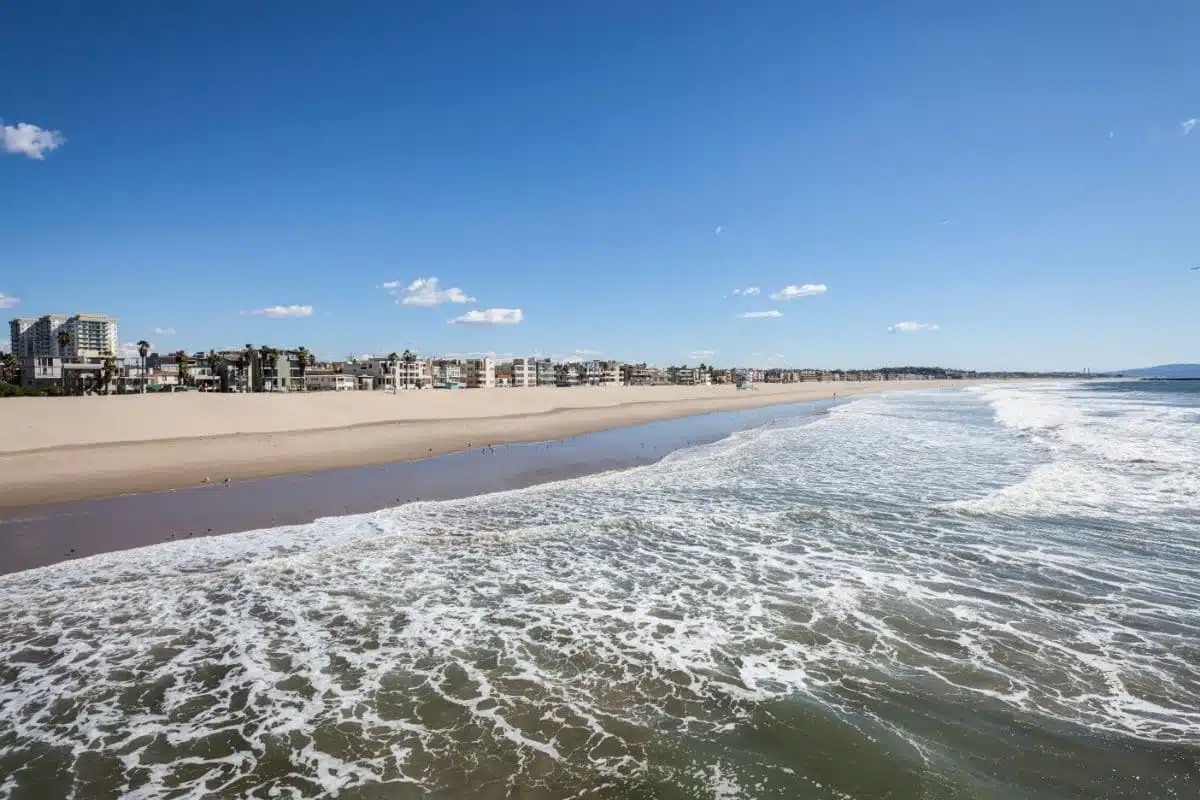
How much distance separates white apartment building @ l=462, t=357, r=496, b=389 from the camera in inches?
5394

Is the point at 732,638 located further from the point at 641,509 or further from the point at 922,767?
the point at 641,509

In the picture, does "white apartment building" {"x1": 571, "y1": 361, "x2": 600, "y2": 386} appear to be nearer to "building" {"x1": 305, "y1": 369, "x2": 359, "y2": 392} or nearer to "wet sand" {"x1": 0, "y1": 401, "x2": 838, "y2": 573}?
"building" {"x1": 305, "y1": 369, "x2": 359, "y2": 392}

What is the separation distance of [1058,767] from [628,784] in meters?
3.68

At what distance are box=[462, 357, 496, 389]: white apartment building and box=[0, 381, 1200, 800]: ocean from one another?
412 feet

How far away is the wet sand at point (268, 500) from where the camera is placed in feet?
38.9

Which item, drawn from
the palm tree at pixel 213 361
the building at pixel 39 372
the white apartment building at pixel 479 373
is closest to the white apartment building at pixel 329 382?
the palm tree at pixel 213 361

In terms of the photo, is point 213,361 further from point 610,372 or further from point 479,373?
point 610,372

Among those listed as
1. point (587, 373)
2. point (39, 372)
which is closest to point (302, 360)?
point (39, 372)

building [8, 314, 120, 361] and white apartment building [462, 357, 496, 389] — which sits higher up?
building [8, 314, 120, 361]

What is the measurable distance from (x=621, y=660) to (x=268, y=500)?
42.2ft

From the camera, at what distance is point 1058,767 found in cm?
495

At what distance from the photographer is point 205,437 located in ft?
91.9

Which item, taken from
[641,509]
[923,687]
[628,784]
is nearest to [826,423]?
[641,509]

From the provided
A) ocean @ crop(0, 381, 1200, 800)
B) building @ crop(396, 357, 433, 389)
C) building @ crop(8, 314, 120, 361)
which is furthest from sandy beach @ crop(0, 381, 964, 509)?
building @ crop(8, 314, 120, 361)
